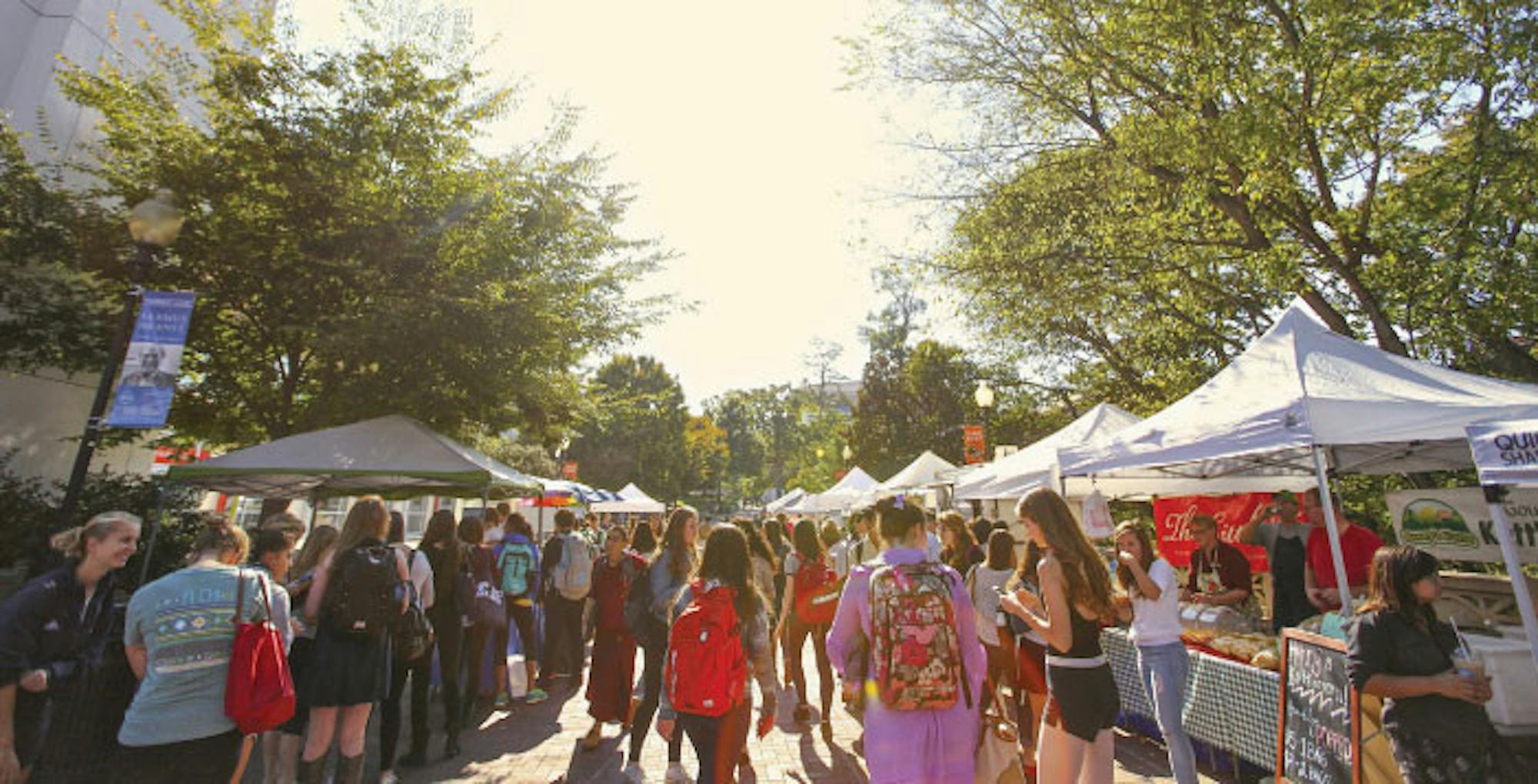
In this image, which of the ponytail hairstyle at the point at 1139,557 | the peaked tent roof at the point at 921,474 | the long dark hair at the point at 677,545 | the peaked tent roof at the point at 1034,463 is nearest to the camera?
the ponytail hairstyle at the point at 1139,557

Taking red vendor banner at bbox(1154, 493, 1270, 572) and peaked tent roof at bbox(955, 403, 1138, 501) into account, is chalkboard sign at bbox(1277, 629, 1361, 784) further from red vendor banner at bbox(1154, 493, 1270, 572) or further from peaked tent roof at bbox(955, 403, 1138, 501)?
red vendor banner at bbox(1154, 493, 1270, 572)

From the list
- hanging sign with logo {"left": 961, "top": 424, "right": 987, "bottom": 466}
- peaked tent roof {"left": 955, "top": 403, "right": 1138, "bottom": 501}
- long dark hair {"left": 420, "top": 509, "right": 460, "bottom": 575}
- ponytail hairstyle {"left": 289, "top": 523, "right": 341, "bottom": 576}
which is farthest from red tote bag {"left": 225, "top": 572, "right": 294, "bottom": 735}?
hanging sign with logo {"left": 961, "top": 424, "right": 987, "bottom": 466}

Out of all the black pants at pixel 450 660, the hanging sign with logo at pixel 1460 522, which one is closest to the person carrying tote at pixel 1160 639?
the black pants at pixel 450 660

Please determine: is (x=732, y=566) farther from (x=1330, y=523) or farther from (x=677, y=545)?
(x=1330, y=523)

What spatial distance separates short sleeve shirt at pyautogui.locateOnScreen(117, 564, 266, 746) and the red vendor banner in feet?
40.8

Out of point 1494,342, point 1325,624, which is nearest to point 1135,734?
point 1325,624

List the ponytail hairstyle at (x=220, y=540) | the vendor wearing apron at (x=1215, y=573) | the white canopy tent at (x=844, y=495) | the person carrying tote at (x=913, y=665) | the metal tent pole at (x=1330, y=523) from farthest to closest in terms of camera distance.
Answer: the white canopy tent at (x=844, y=495) < the vendor wearing apron at (x=1215, y=573) < the metal tent pole at (x=1330, y=523) < the ponytail hairstyle at (x=220, y=540) < the person carrying tote at (x=913, y=665)

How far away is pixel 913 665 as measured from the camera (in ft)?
9.61

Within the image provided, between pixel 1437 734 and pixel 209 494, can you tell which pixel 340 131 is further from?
pixel 209 494

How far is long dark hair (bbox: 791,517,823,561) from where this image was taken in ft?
21.4

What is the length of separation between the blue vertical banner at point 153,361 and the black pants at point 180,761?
4.78 metres

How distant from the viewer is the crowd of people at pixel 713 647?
116 inches

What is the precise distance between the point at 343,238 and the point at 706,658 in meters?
8.74

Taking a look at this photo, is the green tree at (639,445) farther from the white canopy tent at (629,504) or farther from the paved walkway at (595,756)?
the paved walkway at (595,756)
